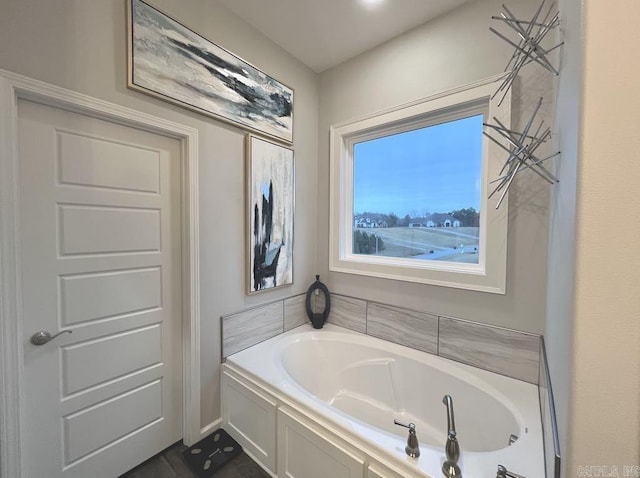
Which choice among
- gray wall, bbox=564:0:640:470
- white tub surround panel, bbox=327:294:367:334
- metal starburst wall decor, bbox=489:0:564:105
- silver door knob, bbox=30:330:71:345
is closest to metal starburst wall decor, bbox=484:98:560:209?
metal starburst wall decor, bbox=489:0:564:105

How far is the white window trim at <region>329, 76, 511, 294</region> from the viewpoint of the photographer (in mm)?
1523

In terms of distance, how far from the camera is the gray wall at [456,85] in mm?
1411

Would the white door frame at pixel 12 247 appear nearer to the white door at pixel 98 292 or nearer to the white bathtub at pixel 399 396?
the white door at pixel 98 292

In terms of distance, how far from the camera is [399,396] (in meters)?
1.79

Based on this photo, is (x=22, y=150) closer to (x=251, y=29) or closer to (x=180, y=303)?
(x=180, y=303)

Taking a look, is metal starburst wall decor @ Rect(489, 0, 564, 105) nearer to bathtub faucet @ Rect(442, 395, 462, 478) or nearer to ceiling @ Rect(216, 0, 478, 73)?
ceiling @ Rect(216, 0, 478, 73)

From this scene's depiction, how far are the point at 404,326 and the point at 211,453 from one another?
5.00ft

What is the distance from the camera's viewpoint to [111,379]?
53.4 inches

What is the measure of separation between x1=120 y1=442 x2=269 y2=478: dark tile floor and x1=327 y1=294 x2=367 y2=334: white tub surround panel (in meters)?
1.14

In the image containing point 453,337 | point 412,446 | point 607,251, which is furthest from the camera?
point 453,337

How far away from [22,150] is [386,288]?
2.20 m

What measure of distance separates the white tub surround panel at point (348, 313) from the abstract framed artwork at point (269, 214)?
50 cm

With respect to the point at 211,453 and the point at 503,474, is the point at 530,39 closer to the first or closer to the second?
the point at 503,474

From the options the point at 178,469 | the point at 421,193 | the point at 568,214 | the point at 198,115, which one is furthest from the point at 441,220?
the point at 178,469
